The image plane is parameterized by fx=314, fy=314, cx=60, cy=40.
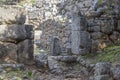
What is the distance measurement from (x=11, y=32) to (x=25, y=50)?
728 millimetres

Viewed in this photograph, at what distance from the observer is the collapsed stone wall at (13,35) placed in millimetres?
9375

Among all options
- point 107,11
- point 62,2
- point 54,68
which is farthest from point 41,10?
point 54,68

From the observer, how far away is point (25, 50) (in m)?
9.69

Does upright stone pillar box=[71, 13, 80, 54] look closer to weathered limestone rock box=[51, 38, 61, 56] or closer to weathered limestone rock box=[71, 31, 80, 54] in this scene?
weathered limestone rock box=[71, 31, 80, 54]

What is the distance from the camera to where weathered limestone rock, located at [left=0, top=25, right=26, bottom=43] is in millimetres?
9375

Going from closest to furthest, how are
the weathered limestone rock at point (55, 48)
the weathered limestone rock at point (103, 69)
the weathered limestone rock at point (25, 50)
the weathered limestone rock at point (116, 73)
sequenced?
the weathered limestone rock at point (116, 73)
the weathered limestone rock at point (103, 69)
the weathered limestone rock at point (25, 50)
the weathered limestone rock at point (55, 48)

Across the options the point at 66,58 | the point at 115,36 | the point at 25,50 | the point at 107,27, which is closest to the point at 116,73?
the point at 25,50

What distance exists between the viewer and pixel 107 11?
45.8 feet

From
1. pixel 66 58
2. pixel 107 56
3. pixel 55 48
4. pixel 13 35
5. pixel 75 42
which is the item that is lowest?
pixel 55 48

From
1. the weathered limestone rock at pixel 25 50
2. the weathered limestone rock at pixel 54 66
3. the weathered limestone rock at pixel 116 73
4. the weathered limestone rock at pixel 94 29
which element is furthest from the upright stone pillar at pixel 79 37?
the weathered limestone rock at pixel 116 73

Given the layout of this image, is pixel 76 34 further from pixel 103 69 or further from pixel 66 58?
pixel 103 69

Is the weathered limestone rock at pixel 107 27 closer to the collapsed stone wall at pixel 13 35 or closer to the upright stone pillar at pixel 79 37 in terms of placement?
the upright stone pillar at pixel 79 37

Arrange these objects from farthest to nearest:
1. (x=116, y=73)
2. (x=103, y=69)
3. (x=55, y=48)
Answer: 1. (x=55, y=48)
2. (x=103, y=69)
3. (x=116, y=73)

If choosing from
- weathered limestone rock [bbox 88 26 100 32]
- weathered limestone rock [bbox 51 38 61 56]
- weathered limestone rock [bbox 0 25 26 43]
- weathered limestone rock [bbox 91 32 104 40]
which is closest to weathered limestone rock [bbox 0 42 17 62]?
weathered limestone rock [bbox 0 25 26 43]
